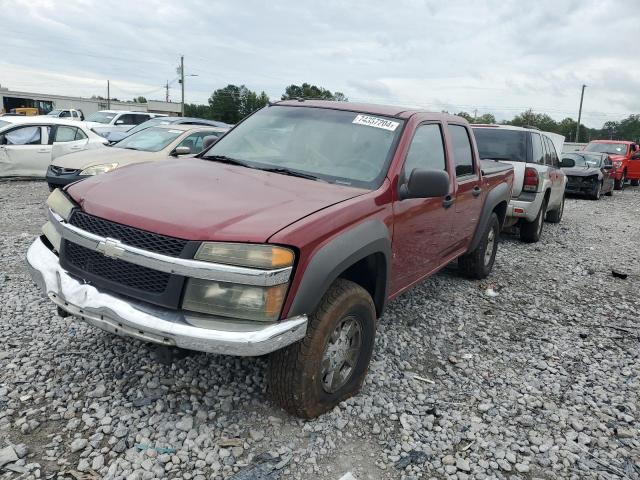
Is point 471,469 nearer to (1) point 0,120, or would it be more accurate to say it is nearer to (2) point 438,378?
(2) point 438,378

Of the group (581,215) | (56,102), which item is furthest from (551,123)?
(581,215)

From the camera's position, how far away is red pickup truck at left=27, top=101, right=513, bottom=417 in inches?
95.0

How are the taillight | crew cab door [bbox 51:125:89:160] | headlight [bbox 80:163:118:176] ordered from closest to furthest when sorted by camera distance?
the taillight, headlight [bbox 80:163:118:176], crew cab door [bbox 51:125:89:160]

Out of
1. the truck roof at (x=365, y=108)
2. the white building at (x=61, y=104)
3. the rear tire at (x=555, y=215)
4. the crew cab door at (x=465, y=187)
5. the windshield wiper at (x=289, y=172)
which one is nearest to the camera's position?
the windshield wiper at (x=289, y=172)

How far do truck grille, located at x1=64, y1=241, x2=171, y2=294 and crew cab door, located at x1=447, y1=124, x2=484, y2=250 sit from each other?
9.05 feet

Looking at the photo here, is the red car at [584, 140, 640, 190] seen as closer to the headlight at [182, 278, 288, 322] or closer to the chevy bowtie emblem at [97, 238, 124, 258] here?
the headlight at [182, 278, 288, 322]

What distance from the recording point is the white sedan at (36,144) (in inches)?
448

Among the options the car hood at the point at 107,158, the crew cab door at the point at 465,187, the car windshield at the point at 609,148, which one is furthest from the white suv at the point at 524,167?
the car windshield at the point at 609,148

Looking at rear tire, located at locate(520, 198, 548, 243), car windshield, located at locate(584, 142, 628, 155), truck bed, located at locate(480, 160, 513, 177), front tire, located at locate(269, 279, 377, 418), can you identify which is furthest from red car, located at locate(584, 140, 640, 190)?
front tire, located at locate(269, 279, 377, 418)

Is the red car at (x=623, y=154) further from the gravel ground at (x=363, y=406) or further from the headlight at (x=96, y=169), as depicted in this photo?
the headlight at (x=96, y=169)

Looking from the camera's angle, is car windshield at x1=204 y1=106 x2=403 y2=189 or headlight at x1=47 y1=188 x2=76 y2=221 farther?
car windshield at x1=204 y1=106 x2=403 y2=189

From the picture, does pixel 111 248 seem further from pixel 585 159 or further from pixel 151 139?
pixel 585 159

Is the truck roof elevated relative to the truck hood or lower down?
elevated

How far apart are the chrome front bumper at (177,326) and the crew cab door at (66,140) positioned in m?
10.3
